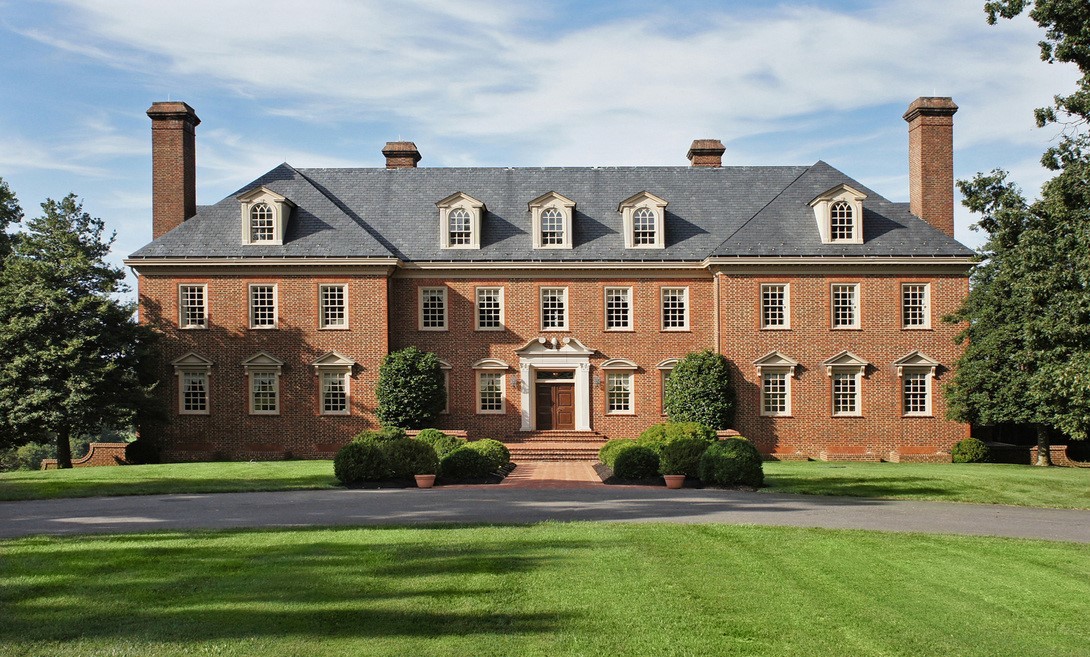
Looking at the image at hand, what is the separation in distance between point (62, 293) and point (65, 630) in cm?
2508

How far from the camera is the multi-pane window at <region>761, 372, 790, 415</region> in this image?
3291cm

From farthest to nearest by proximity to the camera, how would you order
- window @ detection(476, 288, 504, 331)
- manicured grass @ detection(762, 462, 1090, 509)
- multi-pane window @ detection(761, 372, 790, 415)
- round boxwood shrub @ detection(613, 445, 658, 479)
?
window @ detection(476, 288, 504, 331) → multi-pane window @ detection(761, 372, 790, 415) → round boxwood shrub @ detection(613, 445, 658, 479) → manicured grass @ detection(762, 462, 1090, 509)

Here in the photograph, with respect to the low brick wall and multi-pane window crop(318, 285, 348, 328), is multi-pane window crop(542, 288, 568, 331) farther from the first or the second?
the low brick wall

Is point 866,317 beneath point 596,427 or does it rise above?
above

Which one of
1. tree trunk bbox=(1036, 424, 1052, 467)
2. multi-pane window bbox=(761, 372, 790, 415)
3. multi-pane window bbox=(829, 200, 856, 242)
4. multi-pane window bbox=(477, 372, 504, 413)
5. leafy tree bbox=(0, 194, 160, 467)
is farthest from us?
multi-pane window bbox=(477, 372, 504, 413)

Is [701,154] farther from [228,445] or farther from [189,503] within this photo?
[189,503]

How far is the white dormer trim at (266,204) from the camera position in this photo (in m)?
33.2

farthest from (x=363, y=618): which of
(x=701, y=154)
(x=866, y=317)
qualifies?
(x=701, y=154)

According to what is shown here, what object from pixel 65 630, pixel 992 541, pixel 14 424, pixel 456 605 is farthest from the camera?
pixel 14 424

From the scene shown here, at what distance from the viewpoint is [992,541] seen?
43.0 feet

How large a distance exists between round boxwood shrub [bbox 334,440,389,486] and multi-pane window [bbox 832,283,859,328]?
19.0m

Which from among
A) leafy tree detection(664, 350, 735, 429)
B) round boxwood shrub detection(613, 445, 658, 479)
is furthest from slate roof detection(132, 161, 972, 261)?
round boxwood shrub detection(613, 445, 658, 479)

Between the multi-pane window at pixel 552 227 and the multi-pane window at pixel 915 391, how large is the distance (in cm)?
1358

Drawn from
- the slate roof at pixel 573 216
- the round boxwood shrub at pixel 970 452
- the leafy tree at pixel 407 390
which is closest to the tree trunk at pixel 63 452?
the slate roof at pixel 573 216
